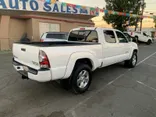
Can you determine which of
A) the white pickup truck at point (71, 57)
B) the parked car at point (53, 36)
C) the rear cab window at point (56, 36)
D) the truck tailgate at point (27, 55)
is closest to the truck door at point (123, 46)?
the white pickup truck at point (71, 57)

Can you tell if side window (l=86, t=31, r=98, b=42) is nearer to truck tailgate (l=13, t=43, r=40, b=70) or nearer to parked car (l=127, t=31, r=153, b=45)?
truck tailgate (l=13, t=43, r=40, b=70)

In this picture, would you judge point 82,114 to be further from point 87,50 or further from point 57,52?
point 87,50

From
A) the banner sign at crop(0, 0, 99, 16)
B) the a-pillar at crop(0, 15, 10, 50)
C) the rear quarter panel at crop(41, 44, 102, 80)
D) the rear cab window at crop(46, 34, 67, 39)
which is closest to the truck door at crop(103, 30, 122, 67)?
the rear quarter panel at crop(41, 44, 102, 80)

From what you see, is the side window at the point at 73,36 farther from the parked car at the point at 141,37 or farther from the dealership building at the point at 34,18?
the parked car at the point at 141,37

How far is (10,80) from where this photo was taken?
4.97 metres

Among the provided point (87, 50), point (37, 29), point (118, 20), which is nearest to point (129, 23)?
point (118, 20)

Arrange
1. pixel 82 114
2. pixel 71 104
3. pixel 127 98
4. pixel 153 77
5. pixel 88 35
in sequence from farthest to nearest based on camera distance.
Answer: pixel 153 77
pixel 88 35
pixel 127 98
pixel 71 104
pixel 82 114

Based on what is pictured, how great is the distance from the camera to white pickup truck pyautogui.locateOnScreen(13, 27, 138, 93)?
3115mm

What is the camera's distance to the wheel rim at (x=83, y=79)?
395 cm

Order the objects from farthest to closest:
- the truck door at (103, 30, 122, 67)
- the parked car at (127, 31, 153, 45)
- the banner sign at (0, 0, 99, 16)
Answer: the parked car at (127, 31, 153, 45) < the banner sign at (0, 0, 99, 16) < the truck door at (103, 30, 122, 67)

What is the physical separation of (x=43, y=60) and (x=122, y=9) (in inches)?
711

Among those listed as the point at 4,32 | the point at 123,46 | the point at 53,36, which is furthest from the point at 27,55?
the point at 4,32

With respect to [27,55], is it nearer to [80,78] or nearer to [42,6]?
[80,78]

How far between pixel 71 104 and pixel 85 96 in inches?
22.3
